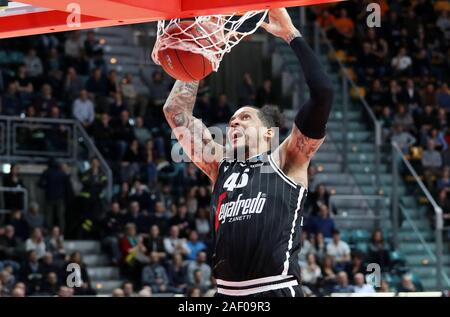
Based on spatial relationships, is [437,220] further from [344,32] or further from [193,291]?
[344,32]

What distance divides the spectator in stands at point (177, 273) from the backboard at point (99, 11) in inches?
339

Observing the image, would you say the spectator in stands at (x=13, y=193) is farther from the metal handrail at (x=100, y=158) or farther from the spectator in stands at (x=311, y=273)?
the spectator in stands at (x=311, y=273)

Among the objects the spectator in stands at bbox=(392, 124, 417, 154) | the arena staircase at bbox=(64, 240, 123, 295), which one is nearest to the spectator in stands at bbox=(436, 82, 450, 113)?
the spectator in stands at bbox=(392, 124, 417, 154)

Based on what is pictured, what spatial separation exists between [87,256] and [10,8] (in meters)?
9.64

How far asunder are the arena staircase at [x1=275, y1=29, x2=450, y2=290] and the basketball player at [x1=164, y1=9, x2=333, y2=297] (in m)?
10.00

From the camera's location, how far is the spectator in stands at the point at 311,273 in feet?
A: 48.9

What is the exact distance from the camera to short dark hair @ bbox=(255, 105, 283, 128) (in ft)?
20.7

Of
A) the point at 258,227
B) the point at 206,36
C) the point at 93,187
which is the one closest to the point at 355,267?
the point at 93,187

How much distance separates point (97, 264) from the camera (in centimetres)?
1583

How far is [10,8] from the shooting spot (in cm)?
650

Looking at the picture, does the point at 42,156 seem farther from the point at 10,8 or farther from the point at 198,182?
the point at 10,8

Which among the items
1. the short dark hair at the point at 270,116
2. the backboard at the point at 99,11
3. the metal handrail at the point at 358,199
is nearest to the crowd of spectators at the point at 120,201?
the metal handrail at the point at 358,199

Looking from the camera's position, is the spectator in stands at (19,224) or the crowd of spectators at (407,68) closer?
the spectator in stands at (19,224)

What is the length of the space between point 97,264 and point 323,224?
3.85m
